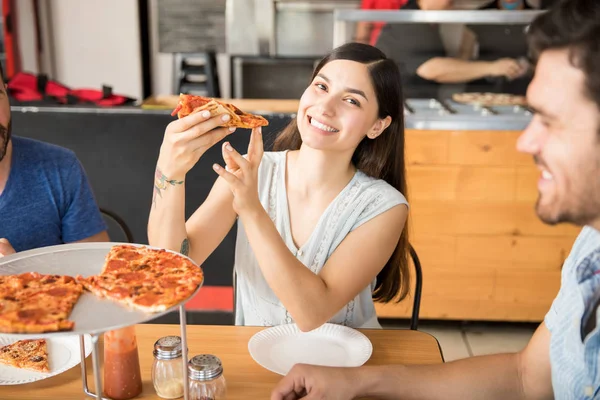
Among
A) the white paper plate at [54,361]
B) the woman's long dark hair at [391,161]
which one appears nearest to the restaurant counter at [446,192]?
the woman's long dark hair at [391,161]

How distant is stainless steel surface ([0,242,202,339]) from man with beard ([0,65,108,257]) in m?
0.63

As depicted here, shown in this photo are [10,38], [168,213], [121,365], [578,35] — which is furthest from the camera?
[10,38]

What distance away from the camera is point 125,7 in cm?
592

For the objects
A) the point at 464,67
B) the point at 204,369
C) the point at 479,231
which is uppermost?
the point at 464,67

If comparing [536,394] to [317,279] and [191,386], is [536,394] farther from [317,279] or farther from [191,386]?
[191,386]

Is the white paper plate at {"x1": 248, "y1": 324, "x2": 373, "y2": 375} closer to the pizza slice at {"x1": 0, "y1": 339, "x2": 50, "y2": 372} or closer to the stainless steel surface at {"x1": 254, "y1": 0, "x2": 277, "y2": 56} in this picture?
the pizza slice at {"x1": 0, "y1": 339, "x2": 50, "y2": 372}

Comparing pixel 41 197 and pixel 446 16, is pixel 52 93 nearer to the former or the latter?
pixel 41 197

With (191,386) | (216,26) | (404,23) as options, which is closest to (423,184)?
(404,23)

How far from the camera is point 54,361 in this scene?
138 cm

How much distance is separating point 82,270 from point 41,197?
77 centimetres

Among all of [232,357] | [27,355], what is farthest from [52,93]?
[232,357]

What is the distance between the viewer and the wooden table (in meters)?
1.30

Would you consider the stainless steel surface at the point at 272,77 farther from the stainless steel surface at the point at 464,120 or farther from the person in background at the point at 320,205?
the person in background at the point at 320,205

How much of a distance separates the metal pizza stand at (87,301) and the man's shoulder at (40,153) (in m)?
0.72
